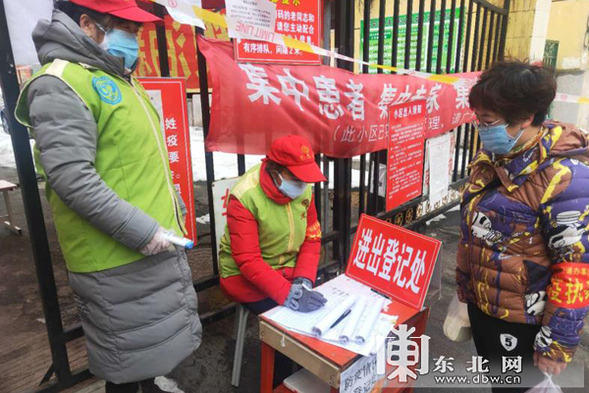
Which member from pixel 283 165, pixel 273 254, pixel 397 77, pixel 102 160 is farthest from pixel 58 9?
pixel 397 77

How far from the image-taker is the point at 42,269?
2.00 meters

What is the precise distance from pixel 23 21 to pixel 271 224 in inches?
56.9

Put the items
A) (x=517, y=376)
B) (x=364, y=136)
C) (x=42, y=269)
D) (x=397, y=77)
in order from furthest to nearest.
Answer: (x=397, y=77), (x=364, y=136), (x=42, y=269), (x=517, y=376)

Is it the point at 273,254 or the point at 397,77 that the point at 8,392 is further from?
the point at 397,77

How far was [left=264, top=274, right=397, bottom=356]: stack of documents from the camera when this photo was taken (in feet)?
5.73

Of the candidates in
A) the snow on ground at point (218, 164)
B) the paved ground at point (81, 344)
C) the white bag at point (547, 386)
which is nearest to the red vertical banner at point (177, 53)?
the paved ground at point (81, 344)

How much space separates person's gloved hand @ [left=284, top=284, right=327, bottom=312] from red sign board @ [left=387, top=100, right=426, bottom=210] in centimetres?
207

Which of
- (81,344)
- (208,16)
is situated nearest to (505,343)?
(208,16)

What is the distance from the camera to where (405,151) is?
3957mm

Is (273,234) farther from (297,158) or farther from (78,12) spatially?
Answer: (78,12)

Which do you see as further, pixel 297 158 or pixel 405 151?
pixel 405 151

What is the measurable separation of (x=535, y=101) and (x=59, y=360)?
8.31 ft

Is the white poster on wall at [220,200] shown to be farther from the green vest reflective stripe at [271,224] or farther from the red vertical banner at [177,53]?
the red vertical banner at [177,53]

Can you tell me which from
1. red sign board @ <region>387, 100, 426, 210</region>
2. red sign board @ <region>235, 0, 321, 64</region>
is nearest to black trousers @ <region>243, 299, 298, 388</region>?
red sign board @ <region>235, 0, 321, 64</region>
